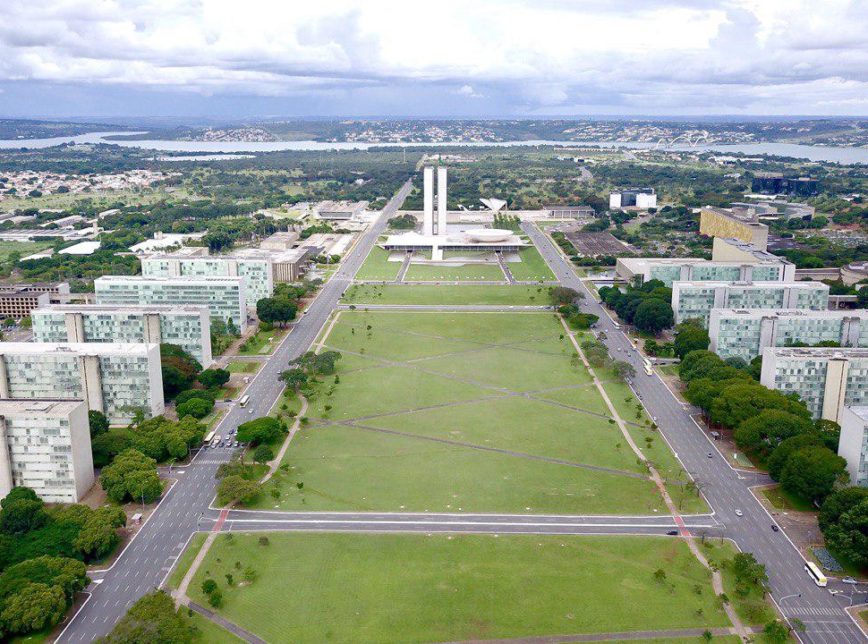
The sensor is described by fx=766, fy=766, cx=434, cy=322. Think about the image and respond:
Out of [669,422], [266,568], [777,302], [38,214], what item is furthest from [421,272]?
[38,214]

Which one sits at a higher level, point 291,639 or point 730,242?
point 730,242

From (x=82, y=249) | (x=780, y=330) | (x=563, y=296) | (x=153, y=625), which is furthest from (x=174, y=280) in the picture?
(x=780, y=330)

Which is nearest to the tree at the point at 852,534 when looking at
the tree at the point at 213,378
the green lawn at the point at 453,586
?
the green lawn at the point at 453,586

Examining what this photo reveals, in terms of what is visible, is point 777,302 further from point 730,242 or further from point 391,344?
point 391,344

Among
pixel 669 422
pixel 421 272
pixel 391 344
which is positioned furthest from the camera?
pixel 421 272

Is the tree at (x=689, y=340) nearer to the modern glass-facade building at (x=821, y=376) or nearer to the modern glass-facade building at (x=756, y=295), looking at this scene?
the modern glass-facade building at (x=756, y=295)

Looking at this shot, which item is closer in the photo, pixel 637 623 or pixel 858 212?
pixel 637 623

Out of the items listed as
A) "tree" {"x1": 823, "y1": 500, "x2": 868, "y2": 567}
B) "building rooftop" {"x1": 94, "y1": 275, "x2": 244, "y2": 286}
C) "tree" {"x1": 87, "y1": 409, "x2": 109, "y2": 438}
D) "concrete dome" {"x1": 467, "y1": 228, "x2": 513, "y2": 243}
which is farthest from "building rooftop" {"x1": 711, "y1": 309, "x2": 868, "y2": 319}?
"concrete dome" {"x1": 467, "y1": 228, "x2": 513, "y2": 243}

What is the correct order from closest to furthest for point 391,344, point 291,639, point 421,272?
point 291,639 → point 391,344 → point 421,272
